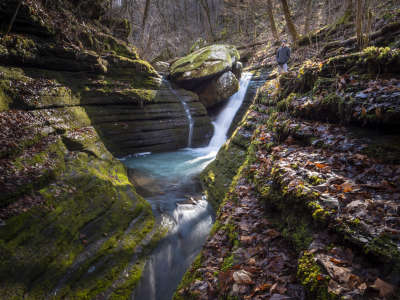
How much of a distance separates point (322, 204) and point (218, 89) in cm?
1229

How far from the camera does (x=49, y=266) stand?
363cm

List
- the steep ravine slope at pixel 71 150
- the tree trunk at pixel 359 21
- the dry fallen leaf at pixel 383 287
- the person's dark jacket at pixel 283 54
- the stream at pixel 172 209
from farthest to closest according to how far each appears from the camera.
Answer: the person's dark jacket at pixel 283 54
the tree trunk at pixel 359 21
the stream at pixel 172 209
the steep ravine slope at pixel 71 150
the dry fallen leaf at pixel 383 287

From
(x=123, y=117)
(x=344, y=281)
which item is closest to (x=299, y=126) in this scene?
(x=344, y=281)

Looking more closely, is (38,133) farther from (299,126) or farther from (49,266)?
(299,126)

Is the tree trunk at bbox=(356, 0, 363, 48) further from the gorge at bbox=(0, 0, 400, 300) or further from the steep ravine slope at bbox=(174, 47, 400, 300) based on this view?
the steep ravine slope at bbox=(174, 47, 400, 300)

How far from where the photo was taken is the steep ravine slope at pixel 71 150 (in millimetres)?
3705

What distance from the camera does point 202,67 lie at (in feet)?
42.9

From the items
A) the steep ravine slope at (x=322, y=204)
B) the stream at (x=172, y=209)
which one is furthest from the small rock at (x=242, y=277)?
the stream at (x=172, y=209)

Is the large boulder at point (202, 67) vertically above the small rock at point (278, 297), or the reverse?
the large boulder at point (202, 67)

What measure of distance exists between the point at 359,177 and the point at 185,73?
1229 centimetres

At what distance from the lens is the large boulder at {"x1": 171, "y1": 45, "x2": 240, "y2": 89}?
515 inches

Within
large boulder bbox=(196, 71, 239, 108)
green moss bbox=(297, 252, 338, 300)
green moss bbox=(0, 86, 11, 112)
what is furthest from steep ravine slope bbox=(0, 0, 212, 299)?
green moss bbox=(297, 252, 338, 300)

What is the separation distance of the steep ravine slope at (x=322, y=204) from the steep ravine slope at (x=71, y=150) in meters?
2.27

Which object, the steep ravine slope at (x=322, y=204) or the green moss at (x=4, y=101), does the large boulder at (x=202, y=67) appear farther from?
the green moss at (x=4, y=101)
